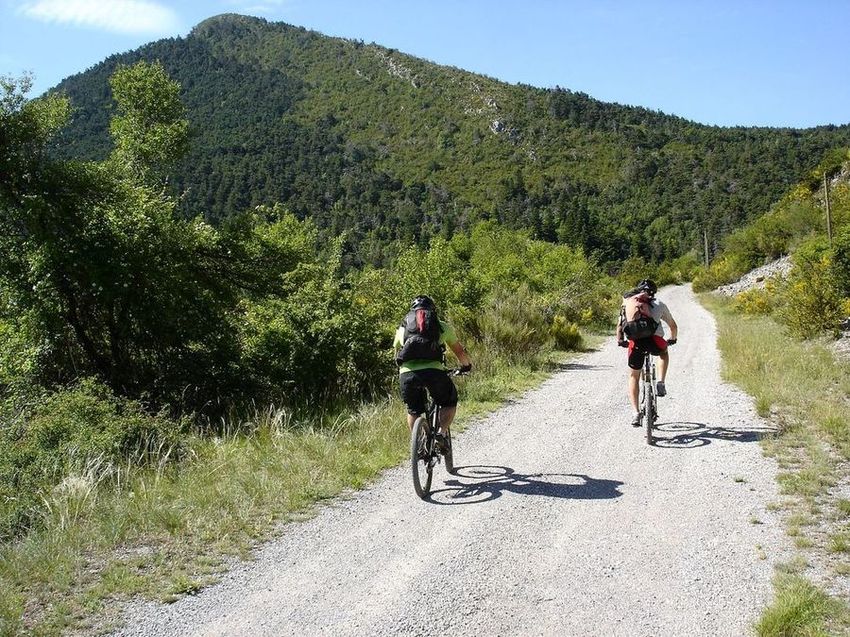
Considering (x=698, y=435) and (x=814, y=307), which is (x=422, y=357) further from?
(x=814, y=307)

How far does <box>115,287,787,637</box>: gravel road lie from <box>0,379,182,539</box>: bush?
2.87 m

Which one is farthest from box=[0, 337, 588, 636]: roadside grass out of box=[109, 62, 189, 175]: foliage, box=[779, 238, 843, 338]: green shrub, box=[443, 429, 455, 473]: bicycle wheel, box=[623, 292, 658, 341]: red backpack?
box=[109, 62, 189, 175]: foliage

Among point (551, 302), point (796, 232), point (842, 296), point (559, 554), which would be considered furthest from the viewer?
point (796, 232)

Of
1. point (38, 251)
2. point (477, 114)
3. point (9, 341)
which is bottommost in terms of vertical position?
point (9, 341)

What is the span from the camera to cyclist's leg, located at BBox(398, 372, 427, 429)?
6012mm

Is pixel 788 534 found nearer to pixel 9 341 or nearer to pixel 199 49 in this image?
pixel 9 341

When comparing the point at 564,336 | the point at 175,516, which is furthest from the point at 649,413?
the point at 564,336

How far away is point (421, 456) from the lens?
5891 mm

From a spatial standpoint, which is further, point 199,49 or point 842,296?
point 199,49

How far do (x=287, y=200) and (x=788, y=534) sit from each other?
384ft

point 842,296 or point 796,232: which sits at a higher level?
point 796,232

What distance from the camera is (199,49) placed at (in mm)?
178625

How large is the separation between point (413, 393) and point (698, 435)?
371 cm

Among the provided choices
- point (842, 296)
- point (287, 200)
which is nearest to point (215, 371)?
point (842, 296)
